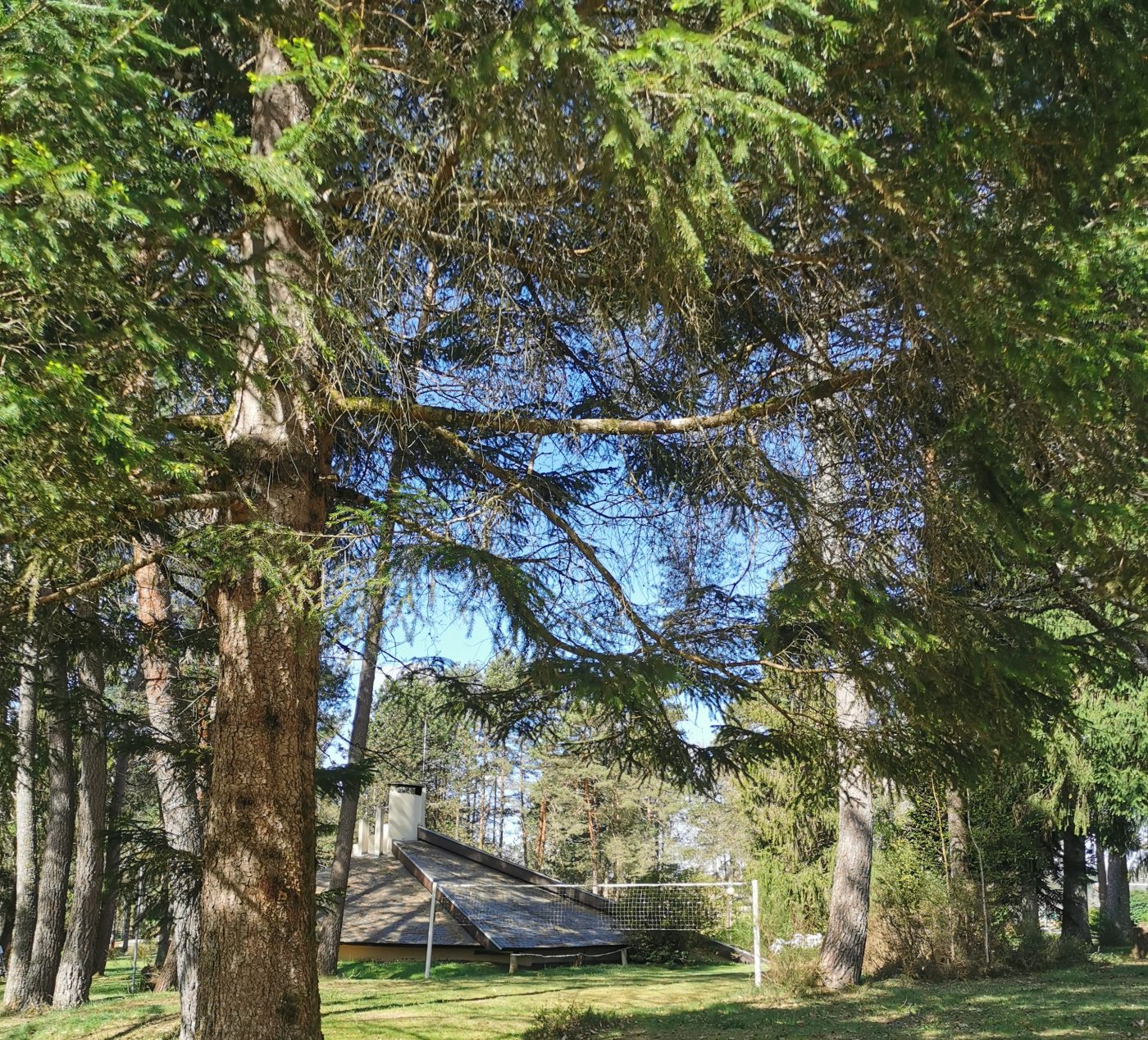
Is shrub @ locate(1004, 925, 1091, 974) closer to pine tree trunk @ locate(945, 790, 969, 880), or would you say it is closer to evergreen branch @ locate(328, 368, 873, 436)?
Result: pine tree trunk @ locate(945, 790, 969, 880)

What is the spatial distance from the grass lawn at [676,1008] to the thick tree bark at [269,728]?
14.7 feet

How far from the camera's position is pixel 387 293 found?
484 centimetres

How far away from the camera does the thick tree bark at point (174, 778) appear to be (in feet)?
22.3

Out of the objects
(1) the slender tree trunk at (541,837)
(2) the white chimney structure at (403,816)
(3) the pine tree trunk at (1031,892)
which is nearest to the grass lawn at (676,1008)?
(3) the pine tree trunk at (1031,892)

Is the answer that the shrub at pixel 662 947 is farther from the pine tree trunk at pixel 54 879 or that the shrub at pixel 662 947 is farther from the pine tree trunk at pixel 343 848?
the pine tree trunk at pixel 54 879

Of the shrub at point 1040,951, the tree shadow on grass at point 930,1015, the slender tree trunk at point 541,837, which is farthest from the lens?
the slender tree trunk at point 541,837

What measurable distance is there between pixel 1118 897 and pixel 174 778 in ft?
72.8

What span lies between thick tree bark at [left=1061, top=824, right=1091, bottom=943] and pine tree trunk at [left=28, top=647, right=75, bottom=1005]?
60.0ft

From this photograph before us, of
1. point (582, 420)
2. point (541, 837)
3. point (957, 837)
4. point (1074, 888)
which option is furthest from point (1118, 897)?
point (582, 420)

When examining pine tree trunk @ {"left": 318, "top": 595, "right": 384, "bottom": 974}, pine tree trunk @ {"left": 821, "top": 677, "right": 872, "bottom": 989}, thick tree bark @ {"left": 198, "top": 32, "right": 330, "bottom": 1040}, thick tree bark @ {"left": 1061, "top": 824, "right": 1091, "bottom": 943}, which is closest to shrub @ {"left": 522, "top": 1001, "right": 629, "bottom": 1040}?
pine tree trunk @ {"left": 821, "top": 677, "right": 872, "bottom": 989}

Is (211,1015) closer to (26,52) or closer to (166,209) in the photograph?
(166,209)

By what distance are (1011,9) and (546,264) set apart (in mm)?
2476

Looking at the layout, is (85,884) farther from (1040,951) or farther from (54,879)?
(1040,951)

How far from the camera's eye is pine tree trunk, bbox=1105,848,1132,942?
2136 centimetres
